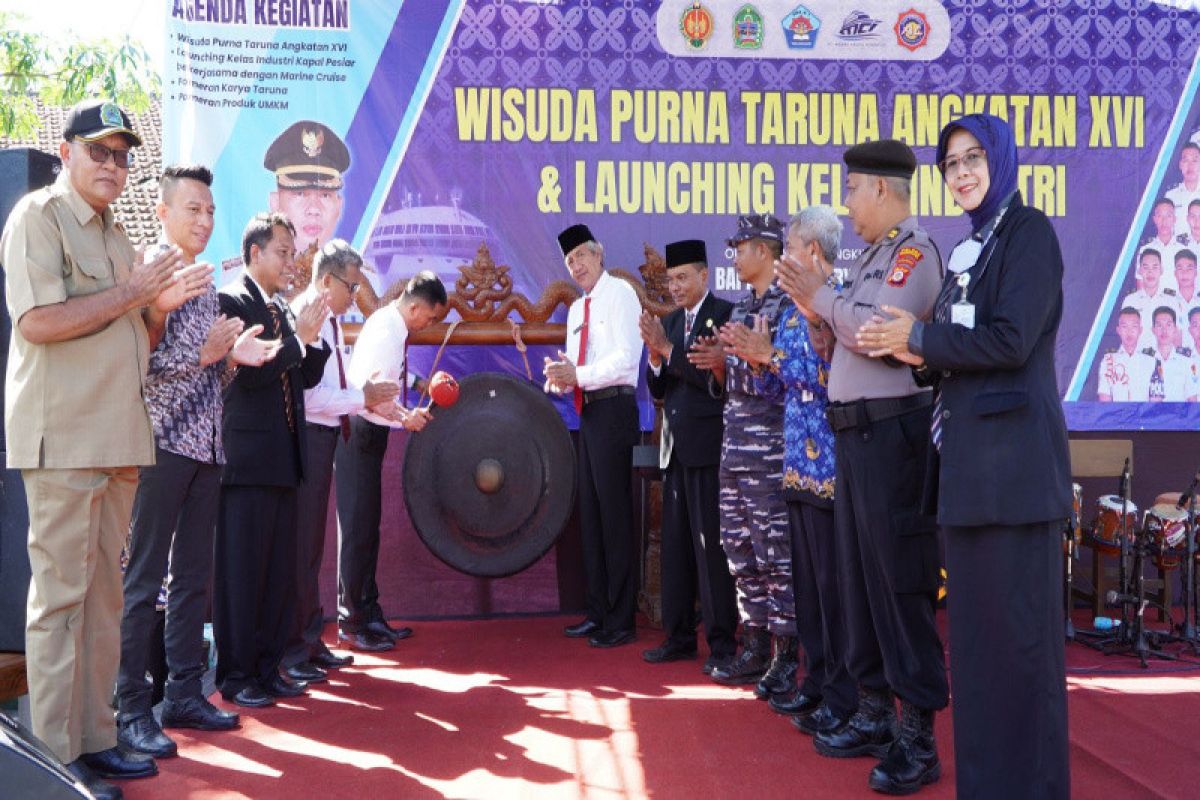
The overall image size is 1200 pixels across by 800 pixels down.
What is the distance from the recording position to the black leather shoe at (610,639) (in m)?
4.77

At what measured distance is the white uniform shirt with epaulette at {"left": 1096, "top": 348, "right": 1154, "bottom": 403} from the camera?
5449mm

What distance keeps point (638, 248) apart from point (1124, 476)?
7.63 ft

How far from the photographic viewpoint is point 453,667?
14.5 ft

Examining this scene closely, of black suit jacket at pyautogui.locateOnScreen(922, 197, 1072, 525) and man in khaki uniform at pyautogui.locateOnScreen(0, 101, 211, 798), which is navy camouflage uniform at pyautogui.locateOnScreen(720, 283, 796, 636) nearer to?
black suit jacket at pyautogui.locateOnScreen(922, 197, 1072, 525)

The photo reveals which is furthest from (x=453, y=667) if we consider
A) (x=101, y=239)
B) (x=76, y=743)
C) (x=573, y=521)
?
(x=101, y=239)

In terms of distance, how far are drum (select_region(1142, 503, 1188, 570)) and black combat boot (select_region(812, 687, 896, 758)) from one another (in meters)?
2.10

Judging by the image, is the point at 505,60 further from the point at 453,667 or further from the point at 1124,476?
the point at 1124,476

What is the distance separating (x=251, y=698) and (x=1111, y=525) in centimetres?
352

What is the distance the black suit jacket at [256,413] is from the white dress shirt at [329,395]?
0.47 m

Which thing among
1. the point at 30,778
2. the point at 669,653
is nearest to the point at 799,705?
the point at 669,653

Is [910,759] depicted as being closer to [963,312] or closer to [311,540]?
[963,312]

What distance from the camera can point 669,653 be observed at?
4.46 meters

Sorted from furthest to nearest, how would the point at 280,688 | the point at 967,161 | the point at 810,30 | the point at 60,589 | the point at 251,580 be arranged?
the point at 810,30
the point at 280,688
the point at 251,580
the point at 60,589
the point at 967,161

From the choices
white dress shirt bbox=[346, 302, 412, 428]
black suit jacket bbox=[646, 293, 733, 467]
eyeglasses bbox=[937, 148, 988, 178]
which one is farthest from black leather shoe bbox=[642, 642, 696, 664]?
eyeglasses bbox=[937, 148, 988, 178]
